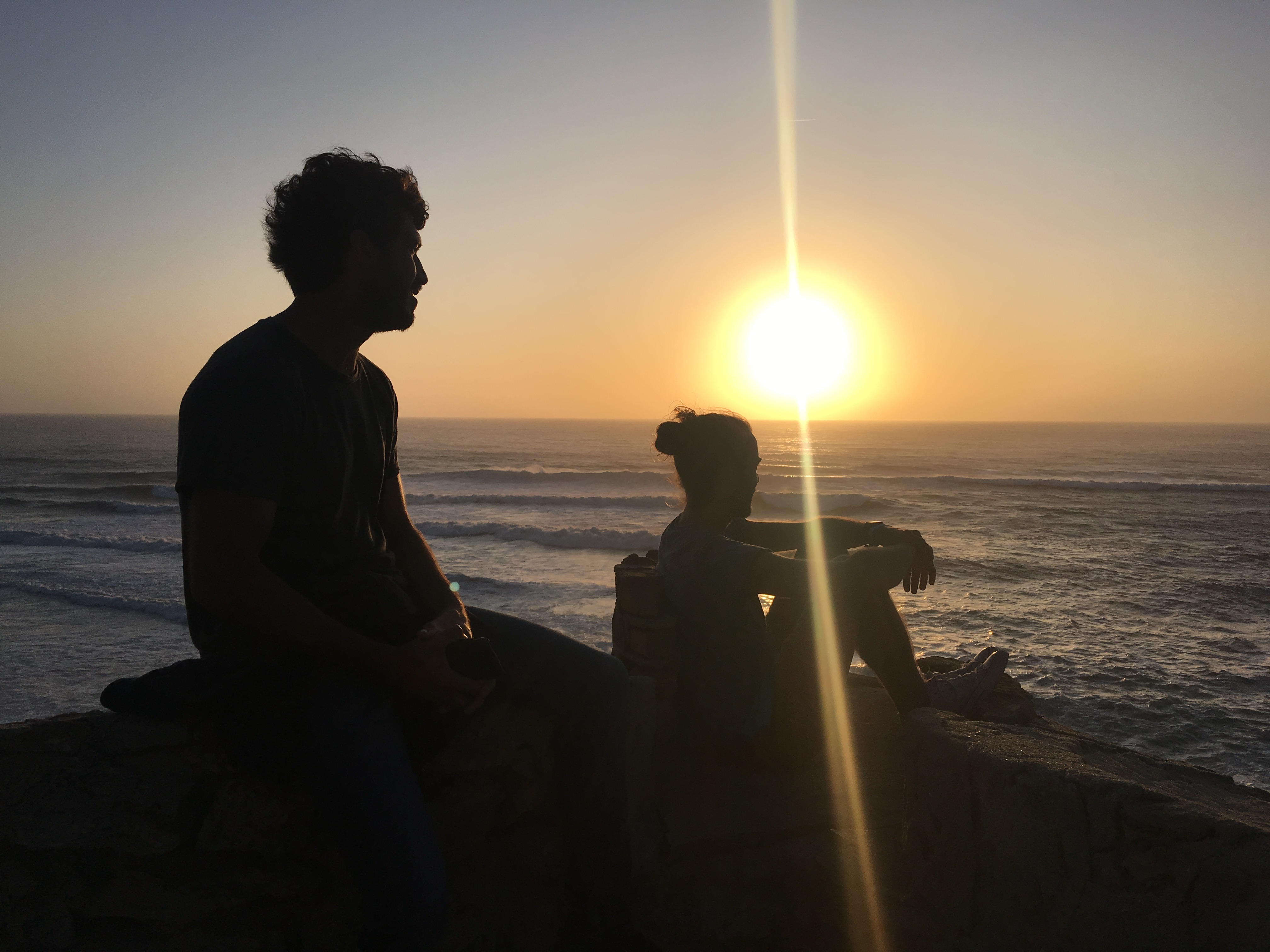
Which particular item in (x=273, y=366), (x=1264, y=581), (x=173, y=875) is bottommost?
(x=1264, y=581)

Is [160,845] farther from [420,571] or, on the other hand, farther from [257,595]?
[420,571]

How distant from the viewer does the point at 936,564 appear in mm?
14891

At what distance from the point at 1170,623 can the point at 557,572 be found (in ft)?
32.8

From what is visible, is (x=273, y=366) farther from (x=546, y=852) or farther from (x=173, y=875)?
(x=546, y=852)

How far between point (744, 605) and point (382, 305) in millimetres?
1646

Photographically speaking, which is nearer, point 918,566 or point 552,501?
point 918,566

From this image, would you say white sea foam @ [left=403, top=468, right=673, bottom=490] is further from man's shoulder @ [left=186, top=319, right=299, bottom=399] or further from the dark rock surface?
A: man's shoulder @ [left=186, top=319, right=299, bottom=399]

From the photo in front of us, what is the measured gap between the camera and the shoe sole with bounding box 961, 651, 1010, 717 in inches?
124

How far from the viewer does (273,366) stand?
5.68 ft

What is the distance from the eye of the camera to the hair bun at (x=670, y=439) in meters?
2.94

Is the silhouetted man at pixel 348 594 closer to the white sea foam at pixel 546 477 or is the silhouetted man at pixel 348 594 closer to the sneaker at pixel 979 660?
the sneaker at pixel 979 660

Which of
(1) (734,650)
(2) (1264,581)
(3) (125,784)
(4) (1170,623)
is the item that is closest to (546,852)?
(1) (734,650)

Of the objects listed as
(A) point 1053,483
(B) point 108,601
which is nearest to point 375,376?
(B) point 108,601

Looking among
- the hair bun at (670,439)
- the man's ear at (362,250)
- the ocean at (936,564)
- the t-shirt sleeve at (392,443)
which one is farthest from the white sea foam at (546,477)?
the man's ear at (362,250)
